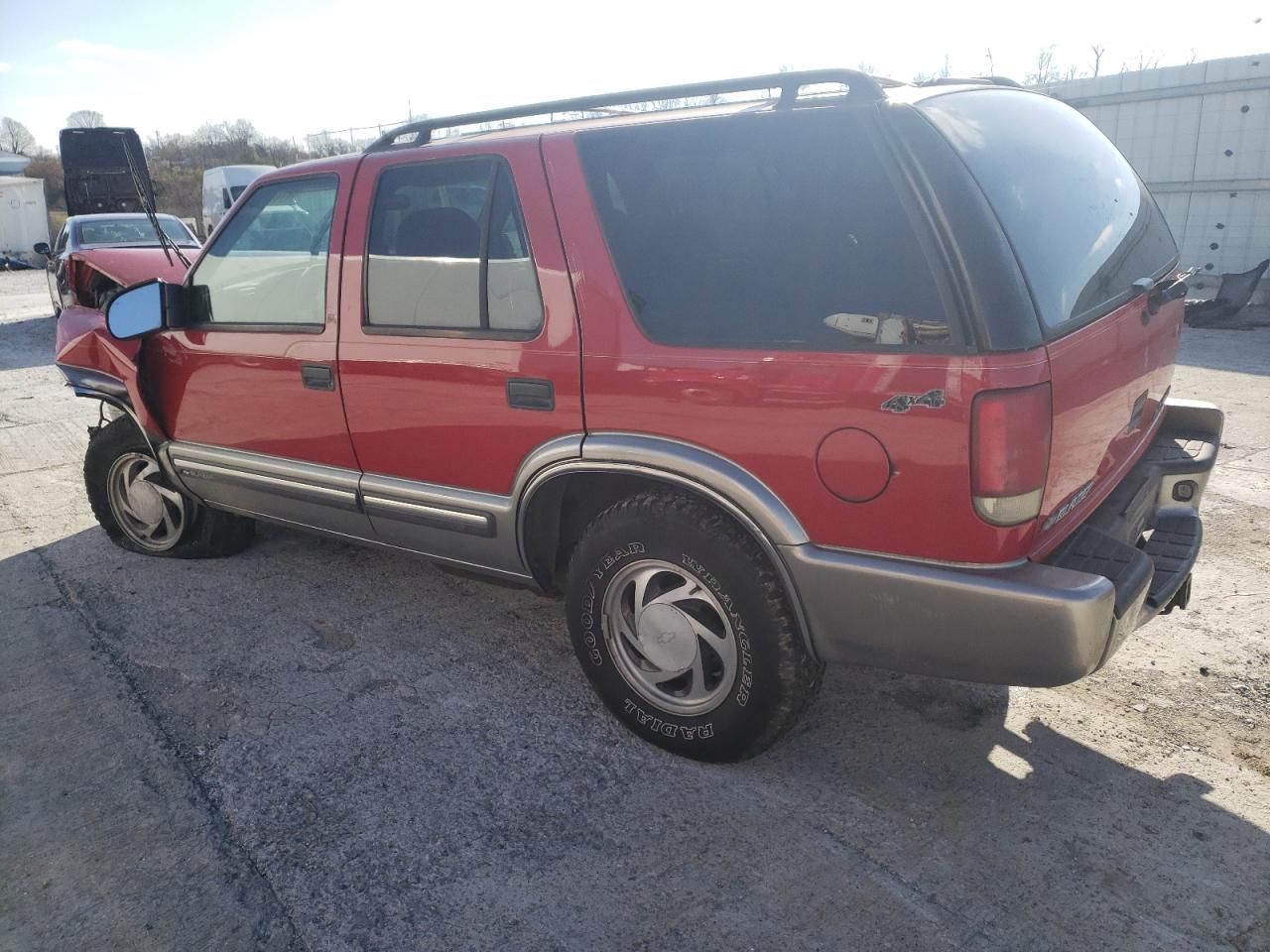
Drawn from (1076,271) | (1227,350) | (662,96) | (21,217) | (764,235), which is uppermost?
(21,217)

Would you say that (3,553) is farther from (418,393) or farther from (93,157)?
(93,157)

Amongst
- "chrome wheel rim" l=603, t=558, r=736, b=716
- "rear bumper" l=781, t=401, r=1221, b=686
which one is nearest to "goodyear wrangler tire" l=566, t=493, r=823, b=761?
"chrome wheel rim" l=603, t=558, r=736, b=716

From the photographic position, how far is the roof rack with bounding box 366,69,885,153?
2.47 metres

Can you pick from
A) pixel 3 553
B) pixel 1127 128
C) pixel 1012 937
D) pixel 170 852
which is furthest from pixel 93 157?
pixel 1012 937

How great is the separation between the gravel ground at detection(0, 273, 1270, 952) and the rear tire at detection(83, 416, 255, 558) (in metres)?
0.58

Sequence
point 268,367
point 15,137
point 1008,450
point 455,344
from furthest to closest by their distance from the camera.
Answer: point 15,137 → point 268,367 → point 455,344 → point 1008,450

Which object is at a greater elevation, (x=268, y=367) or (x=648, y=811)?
(x=268, y=367)

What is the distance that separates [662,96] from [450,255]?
88 cm

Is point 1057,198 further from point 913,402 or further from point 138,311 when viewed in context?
point 138,311

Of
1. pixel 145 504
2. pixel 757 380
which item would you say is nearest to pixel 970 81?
pixel 757 380

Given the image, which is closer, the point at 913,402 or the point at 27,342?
the point at 913,402

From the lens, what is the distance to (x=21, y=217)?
3206 centimetres

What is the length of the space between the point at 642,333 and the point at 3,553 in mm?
4035

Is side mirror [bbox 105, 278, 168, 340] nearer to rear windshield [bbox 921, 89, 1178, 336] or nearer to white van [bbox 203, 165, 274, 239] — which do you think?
rear windshield [bbox 921, 89, 1178, 336]
